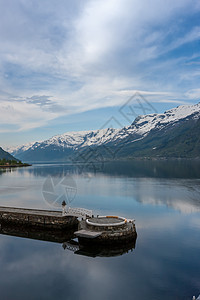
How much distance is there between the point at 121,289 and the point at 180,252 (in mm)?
16148

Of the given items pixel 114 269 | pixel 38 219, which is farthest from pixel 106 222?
pixel 38 219

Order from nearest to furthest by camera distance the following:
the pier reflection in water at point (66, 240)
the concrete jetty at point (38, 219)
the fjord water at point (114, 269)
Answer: the fjord water at point (114, 269) → the pier reflection in water at point (66, 240) → the concrete jetty at point (38, 219)

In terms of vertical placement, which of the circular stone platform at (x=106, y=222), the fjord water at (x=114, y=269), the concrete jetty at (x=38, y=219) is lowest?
the fjord water at (x=114, y=269)

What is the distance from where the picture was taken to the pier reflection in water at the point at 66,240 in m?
43.6

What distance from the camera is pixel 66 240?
165 feet

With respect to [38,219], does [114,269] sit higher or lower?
lower

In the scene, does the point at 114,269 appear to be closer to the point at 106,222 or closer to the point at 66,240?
the point at 106,222

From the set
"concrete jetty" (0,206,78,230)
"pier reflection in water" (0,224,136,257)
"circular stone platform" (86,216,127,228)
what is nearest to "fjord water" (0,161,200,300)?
"pier reflection in water" (0,224,136,257)

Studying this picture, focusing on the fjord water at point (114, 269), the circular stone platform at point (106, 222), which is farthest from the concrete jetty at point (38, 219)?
the circular stone platform at point (106, 222)

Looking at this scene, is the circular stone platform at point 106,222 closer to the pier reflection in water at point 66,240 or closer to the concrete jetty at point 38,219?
the pier reflection in water at point 66,240

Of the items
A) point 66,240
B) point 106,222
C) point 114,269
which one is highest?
point 106,222

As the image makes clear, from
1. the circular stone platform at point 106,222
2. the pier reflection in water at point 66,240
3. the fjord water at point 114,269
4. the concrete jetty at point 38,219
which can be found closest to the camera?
the fjord water at point 114,269

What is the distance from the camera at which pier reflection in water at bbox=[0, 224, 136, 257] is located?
143 feet

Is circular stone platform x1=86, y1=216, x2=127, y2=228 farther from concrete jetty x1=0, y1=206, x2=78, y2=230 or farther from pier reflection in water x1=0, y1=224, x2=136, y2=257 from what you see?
concrete jetty x1=0, y1=206, x2=78, y2=230
